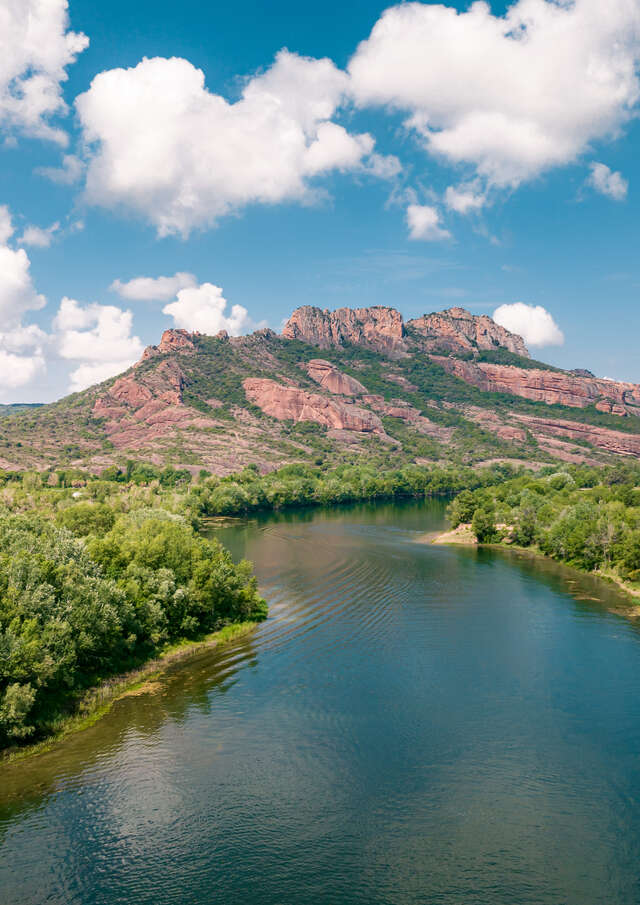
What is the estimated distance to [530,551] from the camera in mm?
103750

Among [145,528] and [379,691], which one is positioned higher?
[145,528]

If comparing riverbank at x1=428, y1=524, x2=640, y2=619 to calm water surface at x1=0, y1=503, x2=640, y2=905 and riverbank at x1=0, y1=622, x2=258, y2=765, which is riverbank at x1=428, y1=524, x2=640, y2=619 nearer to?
calm water surface at x1=0, y1=503, x2=640, y2=905

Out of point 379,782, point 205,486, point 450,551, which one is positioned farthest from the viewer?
point 205,486

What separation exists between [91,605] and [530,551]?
81.1 meters

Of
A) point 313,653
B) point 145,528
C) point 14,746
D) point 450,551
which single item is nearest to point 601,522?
point 450,551

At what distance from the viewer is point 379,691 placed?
147 feet

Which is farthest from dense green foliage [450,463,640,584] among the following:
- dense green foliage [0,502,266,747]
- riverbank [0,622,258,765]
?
riverbank [0,622,258,765]

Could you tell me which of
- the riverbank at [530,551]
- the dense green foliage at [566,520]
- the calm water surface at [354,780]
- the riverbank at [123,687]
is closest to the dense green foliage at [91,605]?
the riverbank at [123,687]

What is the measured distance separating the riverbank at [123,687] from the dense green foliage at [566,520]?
2128 inches

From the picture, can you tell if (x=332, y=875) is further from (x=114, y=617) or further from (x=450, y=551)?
(x=450, y=551)

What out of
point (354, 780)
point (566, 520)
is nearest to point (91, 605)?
point (354, 780)

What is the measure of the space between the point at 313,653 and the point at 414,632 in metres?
11.6

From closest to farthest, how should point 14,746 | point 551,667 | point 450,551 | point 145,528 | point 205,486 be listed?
point 14,746 → point 551,667 → point 145,528 → point 450,551 → point 205,486

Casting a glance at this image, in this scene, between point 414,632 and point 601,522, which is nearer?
point 414,632
